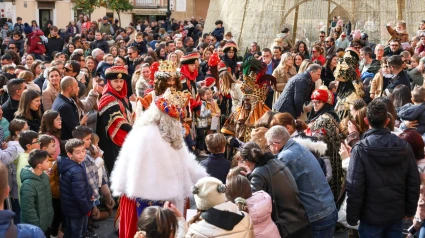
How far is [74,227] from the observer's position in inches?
285

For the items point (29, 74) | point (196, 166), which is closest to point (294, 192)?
point (196, 166)

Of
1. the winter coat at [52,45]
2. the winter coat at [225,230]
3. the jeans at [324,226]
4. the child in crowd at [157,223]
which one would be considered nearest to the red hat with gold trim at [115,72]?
the jeans at [324,226]

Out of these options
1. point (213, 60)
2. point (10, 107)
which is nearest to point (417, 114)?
point (213, 60)

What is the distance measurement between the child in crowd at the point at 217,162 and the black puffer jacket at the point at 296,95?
2.48 metres

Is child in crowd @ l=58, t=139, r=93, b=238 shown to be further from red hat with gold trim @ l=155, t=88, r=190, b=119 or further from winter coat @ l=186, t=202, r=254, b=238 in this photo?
winter coat @ l=186, t=202, r=254, b=238

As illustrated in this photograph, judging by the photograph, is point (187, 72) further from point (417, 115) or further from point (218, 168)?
point (417, 115)

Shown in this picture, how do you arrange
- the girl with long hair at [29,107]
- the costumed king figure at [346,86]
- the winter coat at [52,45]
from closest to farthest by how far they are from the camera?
1. the girl with long hair at [29,107]
2. the costumed king figure at [346,86]
3. the winter coat at [52,45]

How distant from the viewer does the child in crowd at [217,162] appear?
281 inches

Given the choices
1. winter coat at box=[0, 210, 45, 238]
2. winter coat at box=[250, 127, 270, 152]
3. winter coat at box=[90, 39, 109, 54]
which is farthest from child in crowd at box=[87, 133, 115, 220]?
winter coat at box=[90, 39, 109, 54]

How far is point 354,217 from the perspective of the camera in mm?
6031

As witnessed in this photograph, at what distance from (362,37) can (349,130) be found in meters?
9.65

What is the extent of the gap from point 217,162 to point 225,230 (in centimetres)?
256

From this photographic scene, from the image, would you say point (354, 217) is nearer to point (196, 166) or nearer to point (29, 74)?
point (196, 166)

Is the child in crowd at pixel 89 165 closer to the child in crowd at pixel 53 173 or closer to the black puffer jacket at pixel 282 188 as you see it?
the child in crowd at pixel 53 173
